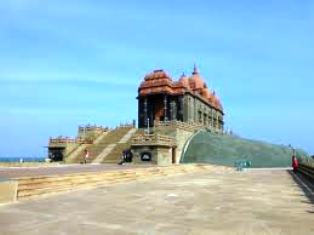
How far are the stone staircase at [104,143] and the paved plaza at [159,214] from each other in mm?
31467

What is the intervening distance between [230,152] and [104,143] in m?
16.8

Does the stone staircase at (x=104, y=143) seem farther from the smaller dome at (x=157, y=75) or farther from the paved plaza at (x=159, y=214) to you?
the paved plaza at (x=159, y=214)

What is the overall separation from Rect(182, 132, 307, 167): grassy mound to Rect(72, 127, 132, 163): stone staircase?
9.61 metres

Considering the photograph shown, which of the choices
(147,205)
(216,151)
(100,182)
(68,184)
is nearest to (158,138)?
(216,151)

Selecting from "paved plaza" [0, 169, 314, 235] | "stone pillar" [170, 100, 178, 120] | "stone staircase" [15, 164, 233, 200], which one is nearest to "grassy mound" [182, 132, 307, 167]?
"stone pillar" [170, 100, 178, 120]

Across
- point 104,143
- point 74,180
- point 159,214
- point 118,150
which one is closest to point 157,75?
point 104,143

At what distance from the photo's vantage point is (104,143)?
54.2 m

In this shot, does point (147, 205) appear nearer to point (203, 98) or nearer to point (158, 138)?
point (158, 138)

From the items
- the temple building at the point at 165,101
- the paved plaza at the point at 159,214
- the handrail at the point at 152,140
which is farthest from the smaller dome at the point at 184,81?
the paved plaza at the point at 159,214

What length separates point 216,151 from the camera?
53438 millimetres

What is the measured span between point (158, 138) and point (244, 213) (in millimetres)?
32261

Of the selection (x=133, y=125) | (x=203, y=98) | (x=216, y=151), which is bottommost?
(x=216, y=151)

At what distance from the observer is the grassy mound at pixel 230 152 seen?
2064 inches

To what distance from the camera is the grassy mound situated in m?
52.4
